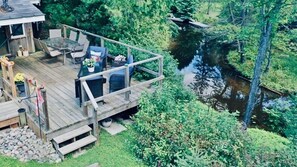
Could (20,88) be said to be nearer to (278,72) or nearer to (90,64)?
(90,64)

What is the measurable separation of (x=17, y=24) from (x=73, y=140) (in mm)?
6300

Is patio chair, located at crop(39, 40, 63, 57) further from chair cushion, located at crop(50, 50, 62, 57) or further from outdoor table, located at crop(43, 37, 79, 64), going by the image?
outdoor table, located at crop(43, 37, 79, 64)

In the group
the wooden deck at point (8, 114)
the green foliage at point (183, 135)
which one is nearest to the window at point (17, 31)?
the wooden deck at point (8, 114)

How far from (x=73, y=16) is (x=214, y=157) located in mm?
9755

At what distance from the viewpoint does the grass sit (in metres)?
6.46

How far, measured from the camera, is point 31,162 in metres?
6.54

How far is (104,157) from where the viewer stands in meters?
6.91

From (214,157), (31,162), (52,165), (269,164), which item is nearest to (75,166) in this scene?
(52,165)

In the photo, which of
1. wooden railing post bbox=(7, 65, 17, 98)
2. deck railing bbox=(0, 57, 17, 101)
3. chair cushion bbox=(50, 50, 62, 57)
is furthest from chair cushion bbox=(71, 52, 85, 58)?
wooden railing post bbox=(7, 65, 17, 98)

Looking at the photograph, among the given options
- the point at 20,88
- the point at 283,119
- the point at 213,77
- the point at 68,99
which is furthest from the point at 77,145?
the point at 213,77

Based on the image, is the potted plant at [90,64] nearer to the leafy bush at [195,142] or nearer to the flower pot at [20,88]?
the flower pot at [20,88]

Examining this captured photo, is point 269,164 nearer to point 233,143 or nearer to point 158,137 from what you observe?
point 233,143

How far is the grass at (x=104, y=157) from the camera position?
255 inches

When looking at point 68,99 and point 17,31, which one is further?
point 17,31
